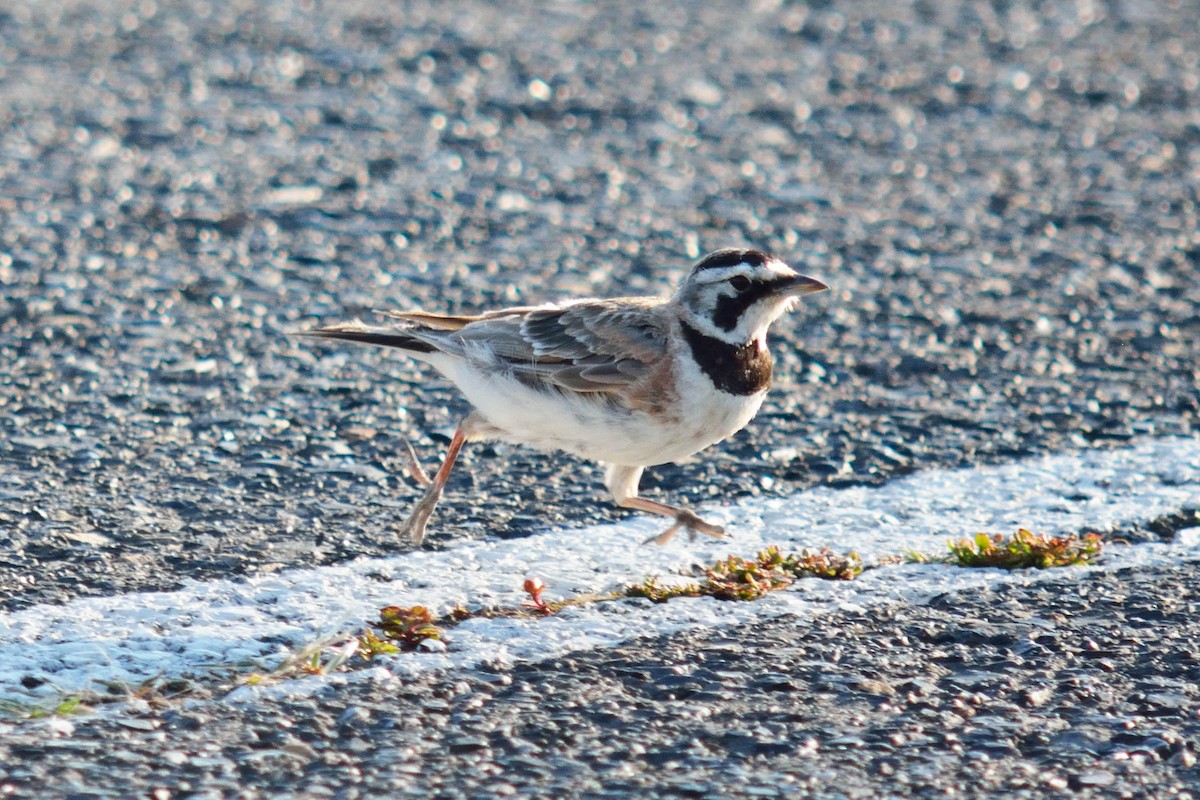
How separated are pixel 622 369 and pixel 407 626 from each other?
1.24m

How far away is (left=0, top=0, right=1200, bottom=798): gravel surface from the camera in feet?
12.0

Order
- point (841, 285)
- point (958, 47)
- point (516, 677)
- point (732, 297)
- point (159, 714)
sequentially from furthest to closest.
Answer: point (958, 47), point (841, 285), point (732, 297), point (516, 677), point (159, 714)

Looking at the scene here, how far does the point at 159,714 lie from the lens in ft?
12.0

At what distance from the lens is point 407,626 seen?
13.6ft

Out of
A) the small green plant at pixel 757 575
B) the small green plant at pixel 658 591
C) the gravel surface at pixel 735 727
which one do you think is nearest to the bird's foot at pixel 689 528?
the small green plant at pixel 757 575

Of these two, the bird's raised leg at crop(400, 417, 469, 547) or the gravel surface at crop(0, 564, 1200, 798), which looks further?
the bird's raised leg at crop(400, 417, 469, 547)

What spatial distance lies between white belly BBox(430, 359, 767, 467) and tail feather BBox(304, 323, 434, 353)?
344mm

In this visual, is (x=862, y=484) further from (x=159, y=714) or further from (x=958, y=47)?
(x=958, y=47)

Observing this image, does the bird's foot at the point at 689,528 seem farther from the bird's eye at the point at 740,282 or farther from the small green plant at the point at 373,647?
the small green plant at the point at 373,647

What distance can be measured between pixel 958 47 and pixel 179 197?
5.89 metres

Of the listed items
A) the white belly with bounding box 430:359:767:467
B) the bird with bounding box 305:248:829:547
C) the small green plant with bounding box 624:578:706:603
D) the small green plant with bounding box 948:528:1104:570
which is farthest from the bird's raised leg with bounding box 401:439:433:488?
the small green plant with bounding box 948:528:1104:570

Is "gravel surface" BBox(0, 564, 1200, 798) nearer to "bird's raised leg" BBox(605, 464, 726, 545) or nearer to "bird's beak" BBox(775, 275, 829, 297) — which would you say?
"bird's raised leg" BBox(605, 464, 726, 545)

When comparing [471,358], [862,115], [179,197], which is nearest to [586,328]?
[471,358]

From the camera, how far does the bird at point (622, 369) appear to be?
16.2 ft
